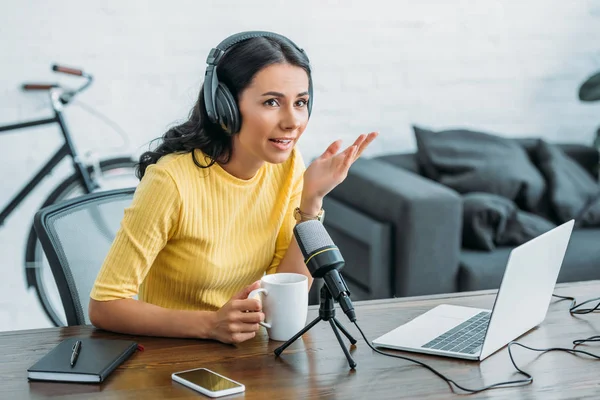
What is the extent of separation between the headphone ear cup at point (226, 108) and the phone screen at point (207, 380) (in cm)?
50

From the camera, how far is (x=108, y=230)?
177cm

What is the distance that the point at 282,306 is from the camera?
54.1 inches

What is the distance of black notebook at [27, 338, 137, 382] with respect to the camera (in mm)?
1220

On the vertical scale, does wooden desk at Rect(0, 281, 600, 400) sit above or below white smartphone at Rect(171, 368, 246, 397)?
below

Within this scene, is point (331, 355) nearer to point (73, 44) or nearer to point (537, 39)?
point (73, 44)

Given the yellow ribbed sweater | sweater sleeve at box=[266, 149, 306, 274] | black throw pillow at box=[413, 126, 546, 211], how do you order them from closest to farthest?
the yellow ribbed sweater, sweater sleeve at box=[266, 149, 306, 274], black throw pillow at box=[413, 126, 546, 211]

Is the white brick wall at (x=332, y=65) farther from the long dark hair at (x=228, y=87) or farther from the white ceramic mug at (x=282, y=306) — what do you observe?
the white ceramic mug at (x=282, y=306)

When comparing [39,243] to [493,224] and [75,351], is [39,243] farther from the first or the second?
[75,351]

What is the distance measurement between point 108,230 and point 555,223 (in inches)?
79.5

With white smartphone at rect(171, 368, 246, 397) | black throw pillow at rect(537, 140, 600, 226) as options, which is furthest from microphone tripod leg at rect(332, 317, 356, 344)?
black throw pillow at rect(537, 140, 600, 226)

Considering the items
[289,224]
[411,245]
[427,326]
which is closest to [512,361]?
[427,326]

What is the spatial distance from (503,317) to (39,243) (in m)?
2.15

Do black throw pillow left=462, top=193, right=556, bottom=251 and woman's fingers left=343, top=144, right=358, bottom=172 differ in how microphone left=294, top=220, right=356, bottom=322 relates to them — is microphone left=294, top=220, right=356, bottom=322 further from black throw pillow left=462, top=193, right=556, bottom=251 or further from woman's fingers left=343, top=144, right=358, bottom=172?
black throw pillow left=462, top=193, right=556, bottom=251

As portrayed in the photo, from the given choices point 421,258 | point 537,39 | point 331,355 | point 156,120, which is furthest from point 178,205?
point 537,39
